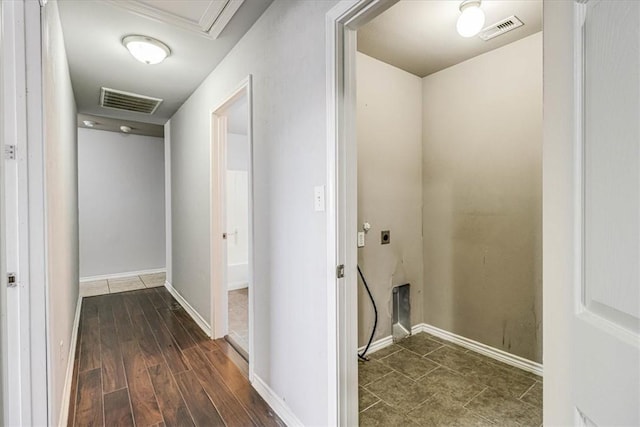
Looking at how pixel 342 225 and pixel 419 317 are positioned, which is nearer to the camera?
pixel 342 225

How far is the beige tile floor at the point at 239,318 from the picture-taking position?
2.85m

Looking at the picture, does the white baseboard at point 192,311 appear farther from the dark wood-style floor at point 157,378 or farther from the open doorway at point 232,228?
the open doorway at point 232,228

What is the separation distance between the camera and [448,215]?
276 centimetres

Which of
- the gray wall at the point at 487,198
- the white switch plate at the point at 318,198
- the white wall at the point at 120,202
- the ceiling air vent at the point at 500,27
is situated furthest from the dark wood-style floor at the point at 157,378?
the ceiling air vent at the point at 500,27

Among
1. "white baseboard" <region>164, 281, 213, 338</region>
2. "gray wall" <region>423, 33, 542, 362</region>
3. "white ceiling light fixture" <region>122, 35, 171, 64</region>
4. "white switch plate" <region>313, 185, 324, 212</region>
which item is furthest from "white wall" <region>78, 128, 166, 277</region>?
"white switch plate" <region>313, 185, 324, 212</region>

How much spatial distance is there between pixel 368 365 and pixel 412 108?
235 centimetres

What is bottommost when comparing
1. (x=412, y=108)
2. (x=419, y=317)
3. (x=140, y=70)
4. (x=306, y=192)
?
(x=419, y=317)

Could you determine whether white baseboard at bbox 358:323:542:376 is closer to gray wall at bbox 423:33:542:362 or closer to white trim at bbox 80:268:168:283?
gray wall at bbox 423:33:542:362

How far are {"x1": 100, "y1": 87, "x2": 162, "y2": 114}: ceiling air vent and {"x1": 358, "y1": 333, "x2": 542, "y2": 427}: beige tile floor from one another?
12.0ft

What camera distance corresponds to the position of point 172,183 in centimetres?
421

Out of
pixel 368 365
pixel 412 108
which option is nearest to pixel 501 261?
pixel 368 365

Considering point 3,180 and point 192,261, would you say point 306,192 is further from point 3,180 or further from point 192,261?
point 192,261

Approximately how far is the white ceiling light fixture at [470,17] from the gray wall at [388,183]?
86cm

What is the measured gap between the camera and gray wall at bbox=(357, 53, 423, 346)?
8.30 ft
